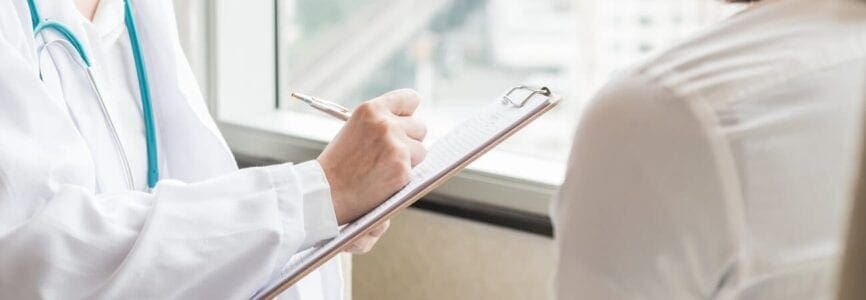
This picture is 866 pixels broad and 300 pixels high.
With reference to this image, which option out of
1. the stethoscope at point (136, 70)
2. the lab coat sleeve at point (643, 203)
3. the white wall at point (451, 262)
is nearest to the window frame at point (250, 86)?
the white wall at point (451, 262)

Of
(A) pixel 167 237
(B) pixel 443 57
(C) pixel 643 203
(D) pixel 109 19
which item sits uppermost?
(C) pixel 643 203

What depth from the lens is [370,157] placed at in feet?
3.80

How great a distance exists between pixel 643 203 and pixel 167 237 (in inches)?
22.5

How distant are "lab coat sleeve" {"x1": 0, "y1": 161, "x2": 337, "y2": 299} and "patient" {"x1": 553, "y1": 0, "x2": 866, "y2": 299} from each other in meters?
0.49

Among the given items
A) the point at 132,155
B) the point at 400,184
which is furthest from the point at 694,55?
the point at 132,155

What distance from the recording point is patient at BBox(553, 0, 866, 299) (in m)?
0.63

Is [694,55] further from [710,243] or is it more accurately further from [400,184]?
[400,184]

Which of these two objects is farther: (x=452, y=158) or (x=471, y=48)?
(x=471, y=48)

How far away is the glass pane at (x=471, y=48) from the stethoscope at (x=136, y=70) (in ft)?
2.36

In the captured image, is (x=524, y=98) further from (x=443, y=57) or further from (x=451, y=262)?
(x=443, y=57)

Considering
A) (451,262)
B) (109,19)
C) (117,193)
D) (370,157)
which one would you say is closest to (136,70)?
(109,19)

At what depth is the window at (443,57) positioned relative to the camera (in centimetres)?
190

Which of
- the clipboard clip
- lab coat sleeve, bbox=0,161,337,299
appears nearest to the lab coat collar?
lab coat sleeve, bbox=0,161,337,299

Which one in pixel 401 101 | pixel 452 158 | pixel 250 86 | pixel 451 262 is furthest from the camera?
pixel 250 86
